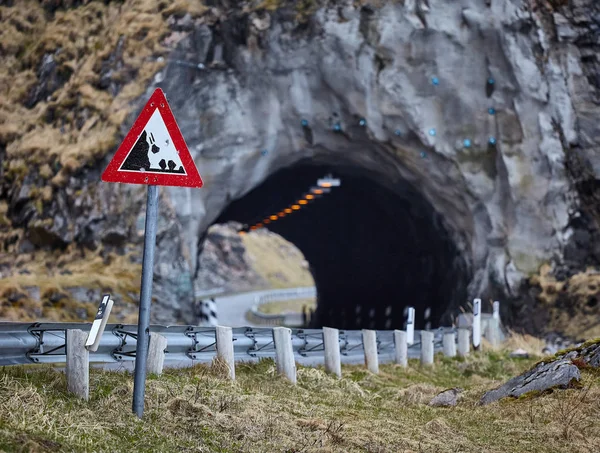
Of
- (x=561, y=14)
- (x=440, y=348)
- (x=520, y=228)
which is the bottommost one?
(x=440, y=348)

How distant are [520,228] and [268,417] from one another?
67.8 ft

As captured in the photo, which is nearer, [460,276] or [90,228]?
[90,228]

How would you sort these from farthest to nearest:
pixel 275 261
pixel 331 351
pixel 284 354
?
pixel 275 261, pixel 331 351, pixel 284 354

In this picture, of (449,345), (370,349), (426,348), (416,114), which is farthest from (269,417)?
(416,114)

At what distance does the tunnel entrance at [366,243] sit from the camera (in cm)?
3388

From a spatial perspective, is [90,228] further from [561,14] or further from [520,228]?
[561,14]

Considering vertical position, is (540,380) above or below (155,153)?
below

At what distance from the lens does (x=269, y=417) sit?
8.70m

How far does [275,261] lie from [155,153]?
304 ft

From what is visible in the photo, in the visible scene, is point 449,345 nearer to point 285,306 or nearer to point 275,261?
point 285,306

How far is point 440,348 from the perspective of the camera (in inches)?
774

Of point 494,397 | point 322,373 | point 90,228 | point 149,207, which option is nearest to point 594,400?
point 494,397

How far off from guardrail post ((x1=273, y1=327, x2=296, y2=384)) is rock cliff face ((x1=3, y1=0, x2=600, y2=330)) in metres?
Answer: 15.2

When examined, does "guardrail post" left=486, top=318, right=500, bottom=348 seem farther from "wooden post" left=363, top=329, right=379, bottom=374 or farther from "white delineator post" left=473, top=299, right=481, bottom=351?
"wooden post" left=363, top=329, right=379, bottom=374
